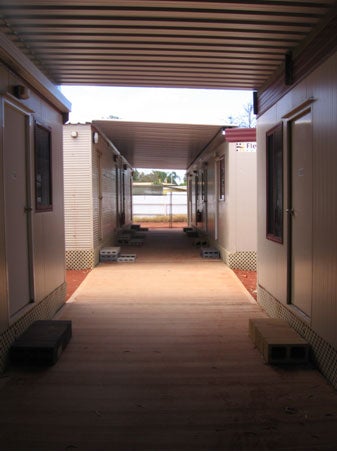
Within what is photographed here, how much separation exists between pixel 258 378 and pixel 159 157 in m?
14.8

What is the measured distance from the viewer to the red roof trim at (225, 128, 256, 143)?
9.62m

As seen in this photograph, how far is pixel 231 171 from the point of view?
9.88 m

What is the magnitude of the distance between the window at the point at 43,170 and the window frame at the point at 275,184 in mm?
2805

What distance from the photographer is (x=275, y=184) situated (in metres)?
5.87

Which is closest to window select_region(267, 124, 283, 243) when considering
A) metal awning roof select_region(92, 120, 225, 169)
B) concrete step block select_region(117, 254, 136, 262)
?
metal awning roof select_region(92, 120, 225, 169)

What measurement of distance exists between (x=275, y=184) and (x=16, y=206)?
313cm

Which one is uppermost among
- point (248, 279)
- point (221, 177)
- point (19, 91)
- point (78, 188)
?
point (19, 91)

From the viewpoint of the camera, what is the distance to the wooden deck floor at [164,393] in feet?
9.61

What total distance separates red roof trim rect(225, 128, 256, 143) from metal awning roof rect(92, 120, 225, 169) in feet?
1.46

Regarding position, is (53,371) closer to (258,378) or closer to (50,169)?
(258,378)

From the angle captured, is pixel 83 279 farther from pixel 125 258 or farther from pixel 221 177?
pixel 221 177

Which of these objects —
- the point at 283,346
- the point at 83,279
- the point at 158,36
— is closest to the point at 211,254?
the point at 83,279

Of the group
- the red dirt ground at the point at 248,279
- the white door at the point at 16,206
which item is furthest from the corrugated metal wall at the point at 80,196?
the white door at the point at 16,206

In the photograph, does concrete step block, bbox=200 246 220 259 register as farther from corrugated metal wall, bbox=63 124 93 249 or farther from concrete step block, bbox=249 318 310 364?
concrete step block, bbox=249 318 310 364
